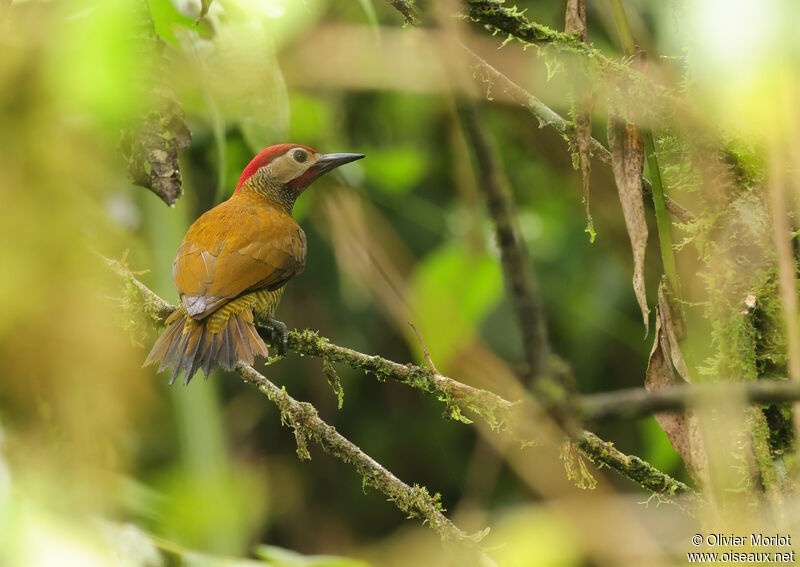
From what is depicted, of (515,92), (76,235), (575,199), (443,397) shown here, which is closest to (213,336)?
(443,397)

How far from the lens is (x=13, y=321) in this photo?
104cm

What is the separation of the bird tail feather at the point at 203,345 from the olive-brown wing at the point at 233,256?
0.06 metres

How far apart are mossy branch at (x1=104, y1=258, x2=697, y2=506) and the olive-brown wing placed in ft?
0.75

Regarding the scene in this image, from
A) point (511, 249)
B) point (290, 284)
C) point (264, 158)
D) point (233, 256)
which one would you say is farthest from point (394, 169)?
point (511, 249)

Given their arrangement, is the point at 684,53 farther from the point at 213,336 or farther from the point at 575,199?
the point at 575,199

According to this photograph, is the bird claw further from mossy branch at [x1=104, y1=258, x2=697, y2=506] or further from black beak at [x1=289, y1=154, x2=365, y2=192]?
black beak at [x1=289, y1=154, x2=365, y2=192]

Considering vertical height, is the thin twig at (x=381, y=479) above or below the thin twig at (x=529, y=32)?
below

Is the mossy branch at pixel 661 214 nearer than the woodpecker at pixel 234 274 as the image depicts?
Yes

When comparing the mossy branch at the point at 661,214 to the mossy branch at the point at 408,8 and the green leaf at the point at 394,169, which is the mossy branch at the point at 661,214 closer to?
the mossy branch at the point at 408,8


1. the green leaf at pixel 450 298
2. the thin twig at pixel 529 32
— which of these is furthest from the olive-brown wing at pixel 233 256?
the thin twig at pixel 529 32

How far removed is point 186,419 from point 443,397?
0.98 m

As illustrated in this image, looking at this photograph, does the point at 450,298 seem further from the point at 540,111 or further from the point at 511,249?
the point at 511,249

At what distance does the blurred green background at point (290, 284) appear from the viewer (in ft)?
3.67

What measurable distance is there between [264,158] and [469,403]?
216 cm
